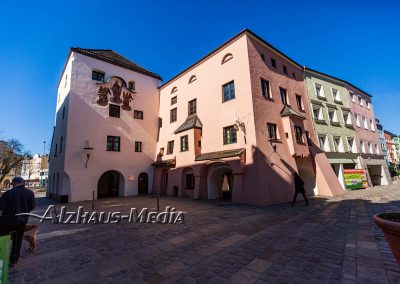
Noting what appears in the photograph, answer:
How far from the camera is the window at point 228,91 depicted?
16.3 meters

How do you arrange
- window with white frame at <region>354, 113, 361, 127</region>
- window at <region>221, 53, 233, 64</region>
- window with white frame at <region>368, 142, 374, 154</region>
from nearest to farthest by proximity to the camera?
window at <region>221, 53, 233, 64</region>, window with white frame at <region>354, 113, 361, 127</region>, window with white frame at <region>368, 142, 374, 154</region>

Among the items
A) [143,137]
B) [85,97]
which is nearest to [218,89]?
[143,137]

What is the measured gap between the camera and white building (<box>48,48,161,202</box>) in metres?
18.3

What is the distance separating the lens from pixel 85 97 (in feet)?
64.2

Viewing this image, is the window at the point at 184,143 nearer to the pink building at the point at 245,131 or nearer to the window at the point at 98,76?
the pink building at the point at 245,131

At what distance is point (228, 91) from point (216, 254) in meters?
13.9

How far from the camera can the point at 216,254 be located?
496 cm

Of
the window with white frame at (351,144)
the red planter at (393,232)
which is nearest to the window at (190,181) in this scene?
the red planter at (393,232)

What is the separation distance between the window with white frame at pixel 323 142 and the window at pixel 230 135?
10568mm

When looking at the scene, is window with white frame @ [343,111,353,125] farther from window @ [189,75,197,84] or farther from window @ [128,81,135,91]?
window @ [128,81,135,91]

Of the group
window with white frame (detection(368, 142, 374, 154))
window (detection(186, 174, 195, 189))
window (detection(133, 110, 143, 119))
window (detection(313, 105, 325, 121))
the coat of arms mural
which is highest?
the coat of arms mural

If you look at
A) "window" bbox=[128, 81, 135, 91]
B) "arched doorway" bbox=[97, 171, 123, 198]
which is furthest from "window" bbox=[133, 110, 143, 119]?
"arched doorway" bbox=[97, 171, 123, 198]

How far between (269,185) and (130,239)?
9741mm

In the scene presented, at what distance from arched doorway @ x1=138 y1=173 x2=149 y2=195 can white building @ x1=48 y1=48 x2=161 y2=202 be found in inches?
3.8
